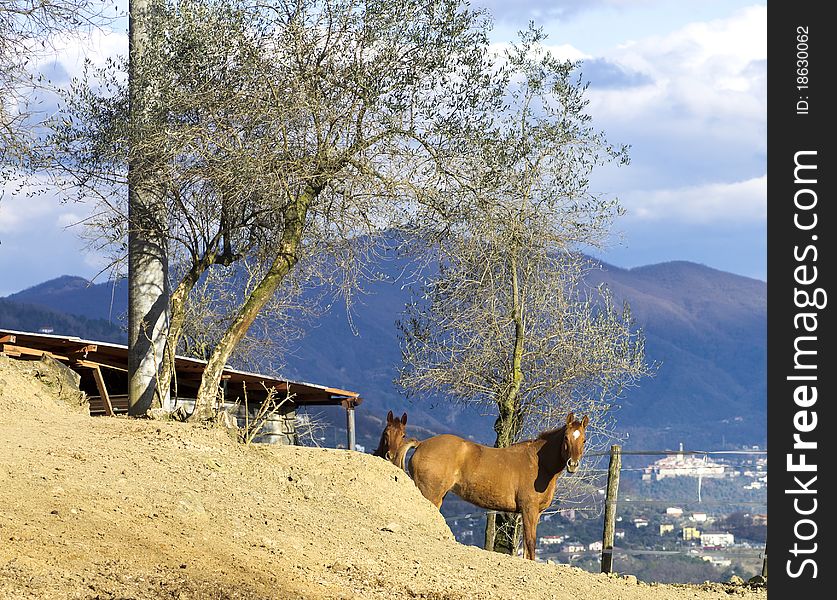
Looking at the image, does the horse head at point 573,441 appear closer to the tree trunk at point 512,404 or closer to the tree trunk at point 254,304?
the tree trunk at point 254,304

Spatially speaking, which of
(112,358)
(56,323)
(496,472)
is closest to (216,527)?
(496,472)

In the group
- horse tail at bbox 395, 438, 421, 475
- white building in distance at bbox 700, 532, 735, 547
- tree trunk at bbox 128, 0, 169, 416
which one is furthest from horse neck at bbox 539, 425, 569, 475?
white building in distance at bbox 700, 532, 735, 547

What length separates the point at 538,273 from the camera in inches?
950

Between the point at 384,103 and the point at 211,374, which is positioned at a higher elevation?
the point at 384,103

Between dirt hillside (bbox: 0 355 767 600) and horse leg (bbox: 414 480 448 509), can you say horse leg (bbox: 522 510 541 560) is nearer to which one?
horse leg (bbox: 414 480 448 509)

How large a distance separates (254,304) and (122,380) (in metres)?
11.4

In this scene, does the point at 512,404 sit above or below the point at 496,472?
above

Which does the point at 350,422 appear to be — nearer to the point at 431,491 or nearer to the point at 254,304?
the point at 254,304

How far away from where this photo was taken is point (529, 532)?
1464 centimetres

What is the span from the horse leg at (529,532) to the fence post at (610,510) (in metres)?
1.70

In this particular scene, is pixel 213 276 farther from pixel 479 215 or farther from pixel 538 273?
pixel 479 215

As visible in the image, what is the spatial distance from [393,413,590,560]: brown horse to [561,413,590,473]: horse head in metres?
0.17

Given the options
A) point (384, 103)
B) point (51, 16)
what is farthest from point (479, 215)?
point (51, 16)
